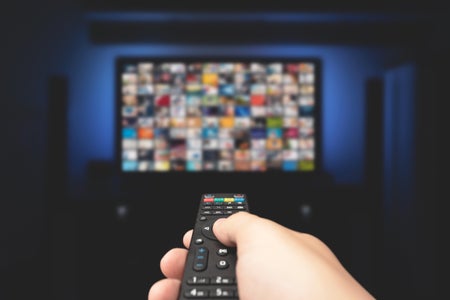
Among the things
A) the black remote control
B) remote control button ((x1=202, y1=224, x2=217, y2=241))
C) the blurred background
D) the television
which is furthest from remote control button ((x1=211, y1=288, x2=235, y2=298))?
the television

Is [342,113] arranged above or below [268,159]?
above

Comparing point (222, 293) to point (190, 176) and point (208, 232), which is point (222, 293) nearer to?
point (208, 232)

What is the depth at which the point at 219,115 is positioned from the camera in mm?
2141

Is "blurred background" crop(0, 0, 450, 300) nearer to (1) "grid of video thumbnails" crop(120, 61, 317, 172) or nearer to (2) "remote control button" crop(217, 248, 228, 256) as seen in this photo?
(1) "grid of video thumbnails" crop(120, 61, 317, 172)

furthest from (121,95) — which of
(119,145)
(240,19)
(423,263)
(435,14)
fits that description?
(435,14)

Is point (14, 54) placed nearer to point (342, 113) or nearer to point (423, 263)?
point (342, 113)

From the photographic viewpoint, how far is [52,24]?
6.84 feet

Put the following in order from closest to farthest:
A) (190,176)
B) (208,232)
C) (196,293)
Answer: (196,293) → (208,232) → (190,176)

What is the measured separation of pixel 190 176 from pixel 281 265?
5.41ft

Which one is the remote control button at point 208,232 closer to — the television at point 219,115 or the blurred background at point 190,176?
the blurred background at point 190,176

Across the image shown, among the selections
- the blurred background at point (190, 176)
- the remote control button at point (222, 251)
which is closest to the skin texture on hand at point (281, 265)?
the remote control button at point (222, 251)

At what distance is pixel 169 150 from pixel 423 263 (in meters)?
1.34

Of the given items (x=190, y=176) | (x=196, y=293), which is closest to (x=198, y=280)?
(x=196, y=293)

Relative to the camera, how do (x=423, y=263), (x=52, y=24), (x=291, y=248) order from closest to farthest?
1. (x=291, y=248)
2. (x=423, y=263)
3. (x=52, y=24)
